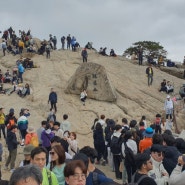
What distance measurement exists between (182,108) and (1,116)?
39.2ft

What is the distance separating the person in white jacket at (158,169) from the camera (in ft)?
20.6

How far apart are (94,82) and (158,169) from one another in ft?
52.5

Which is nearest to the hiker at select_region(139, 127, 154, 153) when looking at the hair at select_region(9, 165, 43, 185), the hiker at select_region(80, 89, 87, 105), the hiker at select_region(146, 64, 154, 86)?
the hair at select_region(9, 165, 43, 185)

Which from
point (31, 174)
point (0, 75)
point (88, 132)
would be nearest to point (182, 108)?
point (88, 132)

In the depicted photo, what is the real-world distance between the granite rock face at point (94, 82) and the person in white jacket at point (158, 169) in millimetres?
15618

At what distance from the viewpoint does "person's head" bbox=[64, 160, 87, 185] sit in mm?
4586

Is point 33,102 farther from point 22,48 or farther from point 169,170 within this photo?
point 169,170

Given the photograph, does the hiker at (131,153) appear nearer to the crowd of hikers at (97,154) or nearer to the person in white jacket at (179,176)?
the crowd of hikers at (97,154)

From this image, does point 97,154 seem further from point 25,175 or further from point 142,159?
point 25,175

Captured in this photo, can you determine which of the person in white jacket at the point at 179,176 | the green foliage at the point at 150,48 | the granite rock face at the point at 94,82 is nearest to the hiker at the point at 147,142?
the person in white jacket at the point at 179,176

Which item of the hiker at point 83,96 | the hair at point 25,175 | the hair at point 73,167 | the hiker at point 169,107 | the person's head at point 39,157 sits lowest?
the hiker at point 169,107

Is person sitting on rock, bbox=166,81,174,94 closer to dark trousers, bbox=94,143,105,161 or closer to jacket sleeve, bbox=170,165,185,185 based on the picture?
dark trousers, bbox=94,143,105,161

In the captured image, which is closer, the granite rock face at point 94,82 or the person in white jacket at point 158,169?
the person in white jacket at point 158,169

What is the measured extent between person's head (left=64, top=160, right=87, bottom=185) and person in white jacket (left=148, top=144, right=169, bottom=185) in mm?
2003
